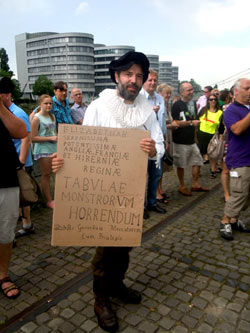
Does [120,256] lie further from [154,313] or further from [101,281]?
[154,313]

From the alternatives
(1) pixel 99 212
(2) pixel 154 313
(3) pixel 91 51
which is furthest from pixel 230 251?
A: (3) pixel 91 51

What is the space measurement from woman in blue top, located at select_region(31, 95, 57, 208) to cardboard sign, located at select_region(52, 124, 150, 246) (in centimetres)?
262

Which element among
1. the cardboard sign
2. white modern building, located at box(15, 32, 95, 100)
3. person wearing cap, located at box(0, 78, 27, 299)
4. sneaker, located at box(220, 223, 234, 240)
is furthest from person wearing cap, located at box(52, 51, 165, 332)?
white modern building, located at box(15, 32, 95, 100)

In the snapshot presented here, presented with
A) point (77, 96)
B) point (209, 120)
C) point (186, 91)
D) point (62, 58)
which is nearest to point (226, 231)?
point (186, 91)

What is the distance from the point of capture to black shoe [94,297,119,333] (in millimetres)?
2277

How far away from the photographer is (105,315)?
7.64 feet

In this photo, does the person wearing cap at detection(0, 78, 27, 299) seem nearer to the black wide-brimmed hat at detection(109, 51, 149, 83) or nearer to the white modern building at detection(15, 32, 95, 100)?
the black wide-brimmed hat at detection(109, 51, 149, 83)

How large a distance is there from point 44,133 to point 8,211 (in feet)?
7.62

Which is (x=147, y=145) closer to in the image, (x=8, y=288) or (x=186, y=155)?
(x=8, y=288)

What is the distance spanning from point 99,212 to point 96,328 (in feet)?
3.18

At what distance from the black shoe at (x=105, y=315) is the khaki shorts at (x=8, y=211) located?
102 centimetres

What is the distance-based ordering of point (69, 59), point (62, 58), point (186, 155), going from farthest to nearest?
1. point (62, 58)
2. point (69, 59)
3. point (186, 155)

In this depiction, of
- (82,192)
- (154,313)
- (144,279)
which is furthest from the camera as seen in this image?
(144,279)

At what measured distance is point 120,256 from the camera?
2.39m
